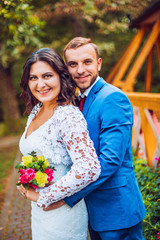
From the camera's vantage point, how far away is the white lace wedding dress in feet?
5.53

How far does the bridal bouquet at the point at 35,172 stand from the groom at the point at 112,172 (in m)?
0.24

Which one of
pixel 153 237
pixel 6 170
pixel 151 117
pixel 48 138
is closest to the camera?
pixel 48 138

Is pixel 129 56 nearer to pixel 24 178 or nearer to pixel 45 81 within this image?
pixel 45 81

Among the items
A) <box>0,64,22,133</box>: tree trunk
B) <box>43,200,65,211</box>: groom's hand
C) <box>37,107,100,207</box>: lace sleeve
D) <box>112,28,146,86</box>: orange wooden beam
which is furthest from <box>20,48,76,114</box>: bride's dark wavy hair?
<box>0,64,22,133</box>: tree trunk

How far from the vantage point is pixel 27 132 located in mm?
2109

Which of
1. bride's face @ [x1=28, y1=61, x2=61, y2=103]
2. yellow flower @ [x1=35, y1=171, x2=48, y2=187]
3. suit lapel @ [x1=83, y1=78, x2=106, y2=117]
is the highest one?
bride's face @ [x1=28, y1=61, x2=61, y2=103]

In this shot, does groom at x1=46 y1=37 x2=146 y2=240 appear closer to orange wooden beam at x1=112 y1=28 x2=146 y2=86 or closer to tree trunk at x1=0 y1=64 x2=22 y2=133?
orange wooden beam at x1=112 y1=28 x2=146 y2=86

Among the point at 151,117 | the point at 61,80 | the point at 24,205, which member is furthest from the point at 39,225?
the point at 24,205

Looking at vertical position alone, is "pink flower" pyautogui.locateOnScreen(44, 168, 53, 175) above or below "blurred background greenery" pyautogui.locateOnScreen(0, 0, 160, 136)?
below

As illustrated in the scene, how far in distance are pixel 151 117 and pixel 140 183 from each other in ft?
3.71

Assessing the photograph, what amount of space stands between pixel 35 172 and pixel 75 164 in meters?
0.29

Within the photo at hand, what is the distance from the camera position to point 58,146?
1.84 m

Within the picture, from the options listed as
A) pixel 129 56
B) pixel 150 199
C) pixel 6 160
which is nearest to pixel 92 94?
pixel 150 199

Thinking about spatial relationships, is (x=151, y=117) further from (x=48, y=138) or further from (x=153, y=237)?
→ (x=48, y=138)
